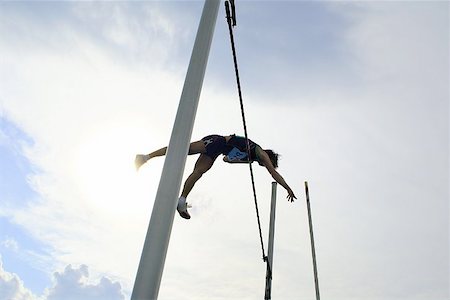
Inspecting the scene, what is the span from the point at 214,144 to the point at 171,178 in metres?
3.50

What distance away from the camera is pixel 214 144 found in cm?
568

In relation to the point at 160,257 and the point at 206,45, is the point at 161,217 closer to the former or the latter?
the point at 160,257

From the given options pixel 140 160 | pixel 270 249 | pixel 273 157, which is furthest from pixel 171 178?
pixel 270 249

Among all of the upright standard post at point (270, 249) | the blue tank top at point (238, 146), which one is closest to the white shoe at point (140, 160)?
the blue tank top at point (238, 146)

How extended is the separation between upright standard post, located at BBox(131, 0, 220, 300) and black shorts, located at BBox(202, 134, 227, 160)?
288cm

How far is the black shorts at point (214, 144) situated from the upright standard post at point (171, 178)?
2.88 meters

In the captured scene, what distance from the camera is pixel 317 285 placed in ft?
36.1

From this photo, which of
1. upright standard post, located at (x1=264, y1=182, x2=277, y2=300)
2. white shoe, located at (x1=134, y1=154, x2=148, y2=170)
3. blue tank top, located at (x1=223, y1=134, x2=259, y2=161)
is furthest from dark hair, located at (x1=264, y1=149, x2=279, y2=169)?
upright standard post, located at (x1=264, y1=182, x2=277, y2=300)

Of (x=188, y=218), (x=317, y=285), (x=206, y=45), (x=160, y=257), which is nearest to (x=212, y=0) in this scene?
(x=206, y=45)

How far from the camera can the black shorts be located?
18.6 ft

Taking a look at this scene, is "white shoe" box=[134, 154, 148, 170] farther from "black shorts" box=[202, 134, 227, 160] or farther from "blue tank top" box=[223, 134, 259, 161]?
"blue tank top" box=[223, 134, 259, 161]

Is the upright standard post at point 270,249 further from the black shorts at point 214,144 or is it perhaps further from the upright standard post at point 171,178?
the upright standard post at point 171,178

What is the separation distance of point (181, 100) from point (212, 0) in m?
1.02

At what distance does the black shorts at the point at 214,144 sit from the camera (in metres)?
5.67
